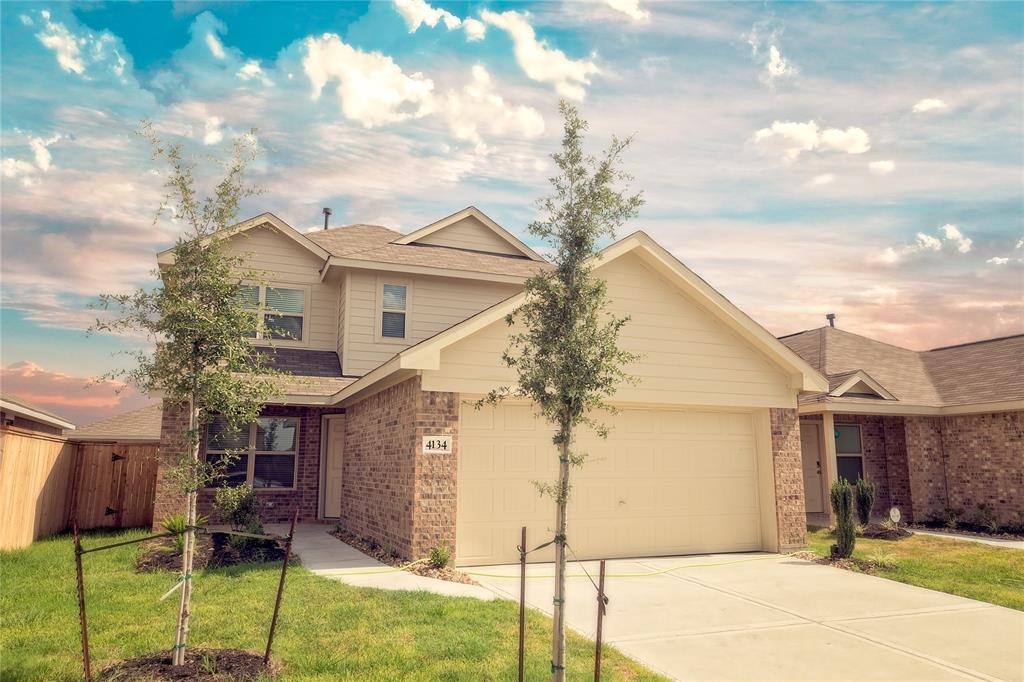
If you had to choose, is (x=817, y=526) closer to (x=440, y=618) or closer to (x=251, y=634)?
(x=440, y=618)

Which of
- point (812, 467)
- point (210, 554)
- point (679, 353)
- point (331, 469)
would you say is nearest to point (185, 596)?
point (210, 554)

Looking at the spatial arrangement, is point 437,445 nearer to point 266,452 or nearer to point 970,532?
point 266,452

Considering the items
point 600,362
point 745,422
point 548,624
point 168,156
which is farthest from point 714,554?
point 168,156

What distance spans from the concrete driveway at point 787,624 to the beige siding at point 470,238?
10.1 meters

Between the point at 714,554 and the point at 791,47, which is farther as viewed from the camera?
the point at 714,554

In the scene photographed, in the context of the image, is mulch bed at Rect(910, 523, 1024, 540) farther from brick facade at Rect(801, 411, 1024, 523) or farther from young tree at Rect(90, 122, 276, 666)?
young tree at Rect(90, 122, 276, 666)

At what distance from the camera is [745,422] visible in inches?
516

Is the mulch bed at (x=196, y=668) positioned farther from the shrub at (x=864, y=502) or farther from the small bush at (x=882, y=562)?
the shrub at (x=864, y=502)

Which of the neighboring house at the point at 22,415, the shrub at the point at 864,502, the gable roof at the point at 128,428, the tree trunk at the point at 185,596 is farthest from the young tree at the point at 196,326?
the gable roof at the point at 128,428

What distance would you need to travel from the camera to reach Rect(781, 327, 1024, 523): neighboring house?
53.8ft

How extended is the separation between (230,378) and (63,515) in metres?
11.8

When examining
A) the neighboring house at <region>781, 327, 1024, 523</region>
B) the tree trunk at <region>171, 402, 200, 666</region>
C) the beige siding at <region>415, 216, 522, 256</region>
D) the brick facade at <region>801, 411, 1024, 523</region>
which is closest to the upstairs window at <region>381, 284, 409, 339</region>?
the beige siding at <region>415, 216, 522, 256</region>

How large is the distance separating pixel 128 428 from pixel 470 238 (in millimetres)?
15815

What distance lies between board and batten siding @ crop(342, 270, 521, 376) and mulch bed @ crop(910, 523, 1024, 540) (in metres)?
12.1
